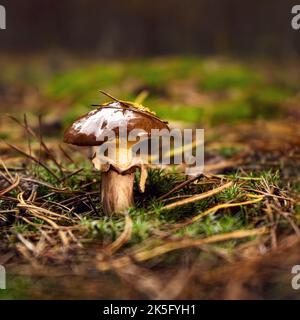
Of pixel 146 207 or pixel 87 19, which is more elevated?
pixel 87 19

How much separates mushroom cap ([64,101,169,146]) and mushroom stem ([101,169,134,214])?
0.81 feet

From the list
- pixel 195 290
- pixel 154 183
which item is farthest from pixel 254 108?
pixel 195 290

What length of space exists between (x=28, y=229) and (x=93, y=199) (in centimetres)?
35

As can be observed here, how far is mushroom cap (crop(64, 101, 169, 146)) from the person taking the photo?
60.0 inches

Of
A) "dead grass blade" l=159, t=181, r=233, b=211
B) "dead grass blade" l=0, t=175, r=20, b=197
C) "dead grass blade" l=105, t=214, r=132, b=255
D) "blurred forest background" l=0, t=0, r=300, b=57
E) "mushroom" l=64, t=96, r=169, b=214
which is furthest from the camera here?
"blurred forest background" l=0, t=0, r=300, b=57

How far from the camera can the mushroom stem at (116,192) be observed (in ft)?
5.65

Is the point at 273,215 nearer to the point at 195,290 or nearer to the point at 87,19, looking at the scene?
the point at 195,290

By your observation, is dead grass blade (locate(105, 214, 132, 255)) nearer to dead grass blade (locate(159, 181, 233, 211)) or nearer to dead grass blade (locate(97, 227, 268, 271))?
dead grass blade (locate(97, 227, 268, 271))

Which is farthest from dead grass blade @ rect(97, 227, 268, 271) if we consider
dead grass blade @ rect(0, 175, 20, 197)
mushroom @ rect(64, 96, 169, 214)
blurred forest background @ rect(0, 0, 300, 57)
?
blurred forest background @ rect(0, 0, 300, 57)

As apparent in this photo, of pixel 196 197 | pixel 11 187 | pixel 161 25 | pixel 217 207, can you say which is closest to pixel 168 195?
pixel 196 197

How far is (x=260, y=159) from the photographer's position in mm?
2633

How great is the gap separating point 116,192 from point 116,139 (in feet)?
0.71

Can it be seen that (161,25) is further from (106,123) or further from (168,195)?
(106,123)

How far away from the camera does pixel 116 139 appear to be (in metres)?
1.65
